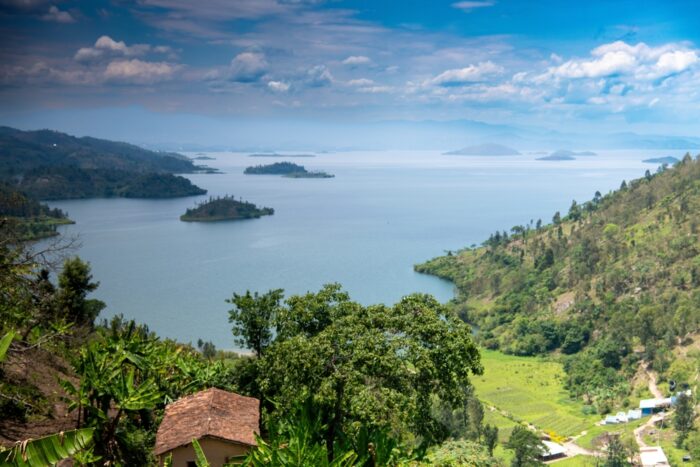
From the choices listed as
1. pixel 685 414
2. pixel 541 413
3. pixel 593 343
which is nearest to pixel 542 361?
pixel 593 343

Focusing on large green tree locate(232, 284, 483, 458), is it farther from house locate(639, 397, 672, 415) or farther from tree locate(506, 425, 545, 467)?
house locate(639, 397, 672, 415)

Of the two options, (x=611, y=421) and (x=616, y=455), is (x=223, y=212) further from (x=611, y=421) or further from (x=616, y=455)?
(x=616, y=455)

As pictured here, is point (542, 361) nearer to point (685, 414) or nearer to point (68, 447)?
point (685, 414)

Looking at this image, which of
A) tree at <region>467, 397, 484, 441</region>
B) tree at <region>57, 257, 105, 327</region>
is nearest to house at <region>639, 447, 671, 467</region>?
tree at <region>467, 397, 484, 441</region>

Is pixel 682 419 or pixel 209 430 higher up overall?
pixel 209 430

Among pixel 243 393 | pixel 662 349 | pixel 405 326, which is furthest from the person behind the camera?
pixel 662 349

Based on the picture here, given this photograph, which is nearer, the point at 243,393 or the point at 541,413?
the point at 243,393

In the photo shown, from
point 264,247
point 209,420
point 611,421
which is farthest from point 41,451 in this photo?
point 264,247
